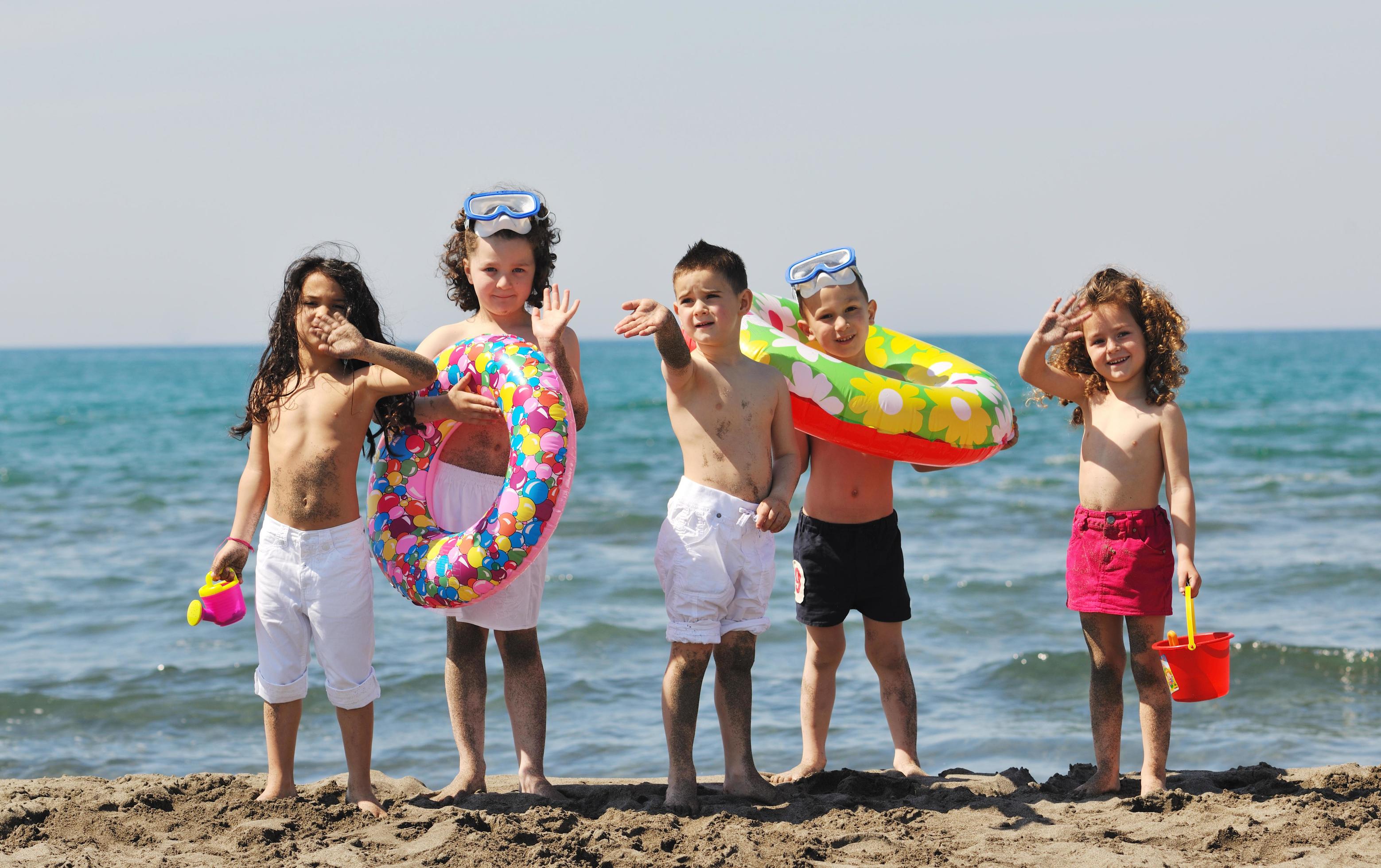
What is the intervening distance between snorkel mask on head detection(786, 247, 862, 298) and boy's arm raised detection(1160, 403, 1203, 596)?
1201 millimetres

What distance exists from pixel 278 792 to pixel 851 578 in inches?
85.0

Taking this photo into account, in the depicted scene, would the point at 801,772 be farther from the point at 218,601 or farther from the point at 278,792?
the point at 218,601

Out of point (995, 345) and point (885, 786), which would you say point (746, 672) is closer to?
point (885, 786)

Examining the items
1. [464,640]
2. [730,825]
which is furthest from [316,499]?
[730,825]

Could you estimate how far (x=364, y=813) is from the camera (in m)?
3.90

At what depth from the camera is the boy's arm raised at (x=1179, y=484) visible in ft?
12.8

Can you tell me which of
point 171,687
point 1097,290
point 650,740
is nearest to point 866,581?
point 1097,290

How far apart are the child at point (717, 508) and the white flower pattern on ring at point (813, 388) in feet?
0.43

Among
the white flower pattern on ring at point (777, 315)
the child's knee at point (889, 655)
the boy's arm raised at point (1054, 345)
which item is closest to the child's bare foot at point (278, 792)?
the child's knee at point (889, 655)

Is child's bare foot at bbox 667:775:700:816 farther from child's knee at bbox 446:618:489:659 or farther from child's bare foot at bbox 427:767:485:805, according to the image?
child's knee at bbox 446:618:489:659

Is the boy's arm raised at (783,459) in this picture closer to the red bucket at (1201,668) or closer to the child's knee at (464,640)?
the child's knee at (464,640)

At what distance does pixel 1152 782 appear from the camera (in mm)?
4055

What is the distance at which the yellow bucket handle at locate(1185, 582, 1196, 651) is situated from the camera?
3699mm

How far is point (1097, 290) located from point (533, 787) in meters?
2.64
